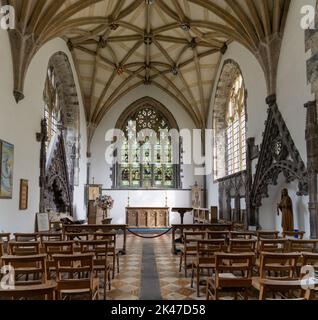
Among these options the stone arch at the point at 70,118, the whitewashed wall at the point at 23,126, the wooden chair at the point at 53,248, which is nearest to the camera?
the wooden chair at the point at 53,248

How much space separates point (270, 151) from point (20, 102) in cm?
751

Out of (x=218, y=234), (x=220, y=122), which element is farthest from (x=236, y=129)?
(x=218, y=234)

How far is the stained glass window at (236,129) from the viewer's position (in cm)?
1349

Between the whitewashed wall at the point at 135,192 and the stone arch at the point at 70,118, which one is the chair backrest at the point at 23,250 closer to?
the stone arch at the point at 70,118

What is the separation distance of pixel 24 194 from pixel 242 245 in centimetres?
688

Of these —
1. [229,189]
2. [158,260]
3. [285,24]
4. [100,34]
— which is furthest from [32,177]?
[285,24]

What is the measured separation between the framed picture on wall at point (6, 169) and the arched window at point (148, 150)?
32.5 ft

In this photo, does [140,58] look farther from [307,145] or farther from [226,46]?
[307,145]

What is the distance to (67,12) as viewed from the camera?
34.9 feet

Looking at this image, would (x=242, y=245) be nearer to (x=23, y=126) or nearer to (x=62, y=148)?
(x=23, y=126)

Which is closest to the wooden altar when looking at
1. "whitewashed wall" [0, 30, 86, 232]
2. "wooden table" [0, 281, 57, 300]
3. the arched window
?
the arched window

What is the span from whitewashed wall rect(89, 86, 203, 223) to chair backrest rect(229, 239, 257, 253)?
12272 mm

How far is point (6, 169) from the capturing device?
8773 millimetres

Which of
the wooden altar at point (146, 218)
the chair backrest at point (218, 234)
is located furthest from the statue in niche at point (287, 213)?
the wooden altar at point (146, 218)
